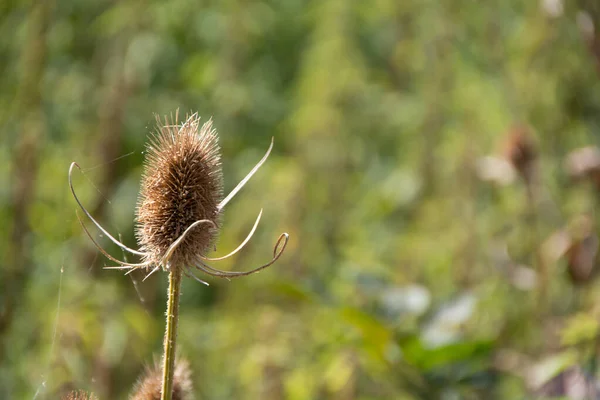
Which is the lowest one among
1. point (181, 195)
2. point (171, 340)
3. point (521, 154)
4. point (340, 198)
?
point (171, 340)

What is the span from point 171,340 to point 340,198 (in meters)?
1.77

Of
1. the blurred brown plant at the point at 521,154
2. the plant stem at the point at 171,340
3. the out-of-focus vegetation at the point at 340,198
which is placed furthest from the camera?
the blurred brown plant at the point at 521,154

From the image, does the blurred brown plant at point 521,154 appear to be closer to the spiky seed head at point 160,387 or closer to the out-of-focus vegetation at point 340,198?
the out-of-focus vegetation at point 340,198

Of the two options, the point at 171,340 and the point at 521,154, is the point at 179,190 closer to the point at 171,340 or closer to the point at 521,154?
the point at 171,340

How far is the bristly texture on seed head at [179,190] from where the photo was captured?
1.73ft

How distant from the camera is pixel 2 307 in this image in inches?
42.8

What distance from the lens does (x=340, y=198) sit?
2205 mm

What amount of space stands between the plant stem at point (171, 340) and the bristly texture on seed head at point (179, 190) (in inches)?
2.2

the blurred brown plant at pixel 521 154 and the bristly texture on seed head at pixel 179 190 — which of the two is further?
the blurred brown plant at pixel 521 154

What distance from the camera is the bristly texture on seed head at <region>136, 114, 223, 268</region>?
1.73 ft

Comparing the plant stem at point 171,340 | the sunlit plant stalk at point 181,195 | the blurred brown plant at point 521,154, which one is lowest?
the plant stem at point 171,340

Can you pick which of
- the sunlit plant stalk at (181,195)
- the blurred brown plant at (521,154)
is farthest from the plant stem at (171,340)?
the blurred brown plant at (521,154)

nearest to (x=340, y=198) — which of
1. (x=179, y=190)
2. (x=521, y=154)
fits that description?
(x=521, y=154)

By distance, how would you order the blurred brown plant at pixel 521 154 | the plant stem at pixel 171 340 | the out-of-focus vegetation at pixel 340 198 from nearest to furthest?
1. the plant stem at pixel 171 340
2. the out-of-focus vegetation at pixel 340 198
3. the blurred brown plant at pixel 521 154
